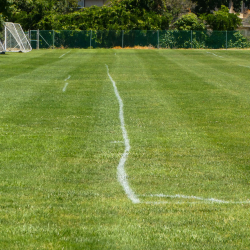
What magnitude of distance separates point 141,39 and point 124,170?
56189 millimetres

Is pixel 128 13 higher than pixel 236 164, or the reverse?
pixel 128 13

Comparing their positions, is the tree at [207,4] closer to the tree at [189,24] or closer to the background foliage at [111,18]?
the background foliage at [111,18]

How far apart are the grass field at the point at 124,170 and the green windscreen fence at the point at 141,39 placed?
4585 centimetres

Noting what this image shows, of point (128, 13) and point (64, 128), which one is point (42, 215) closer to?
point (64, 128)

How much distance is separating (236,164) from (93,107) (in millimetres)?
6612

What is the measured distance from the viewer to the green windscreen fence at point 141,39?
202 feet

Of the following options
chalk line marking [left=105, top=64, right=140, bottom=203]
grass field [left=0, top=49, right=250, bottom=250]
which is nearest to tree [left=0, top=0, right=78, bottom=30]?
grass field [left=0, top=49, right=250, bottom=250]

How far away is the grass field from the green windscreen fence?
45.9 meters

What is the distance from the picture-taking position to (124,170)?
25.7 ft

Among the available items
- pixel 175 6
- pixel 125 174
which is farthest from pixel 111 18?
pixel 125 174

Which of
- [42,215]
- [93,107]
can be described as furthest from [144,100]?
[42,215]

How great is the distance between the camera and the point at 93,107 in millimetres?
14234

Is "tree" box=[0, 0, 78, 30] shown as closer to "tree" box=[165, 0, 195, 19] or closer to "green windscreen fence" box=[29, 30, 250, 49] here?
"green windscreen fence" box=[29, 30, 250, 49]

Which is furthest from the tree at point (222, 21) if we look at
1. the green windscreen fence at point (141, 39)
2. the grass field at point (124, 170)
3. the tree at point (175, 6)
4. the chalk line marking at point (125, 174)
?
the chalk line marking at point (125, 174)
